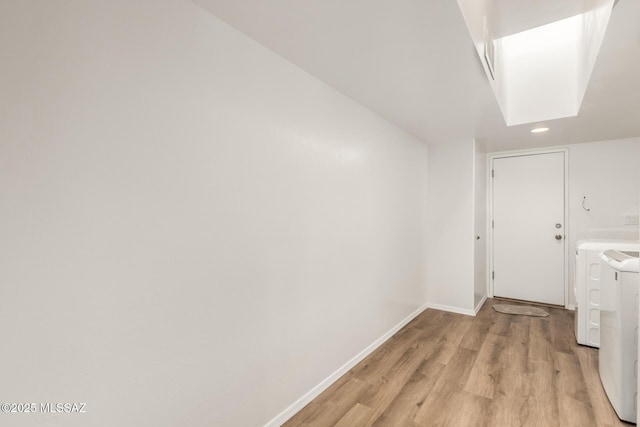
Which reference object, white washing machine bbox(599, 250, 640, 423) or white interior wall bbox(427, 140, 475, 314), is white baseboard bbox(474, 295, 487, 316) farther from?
white washing machine bbox(599, 250, 640, 423)

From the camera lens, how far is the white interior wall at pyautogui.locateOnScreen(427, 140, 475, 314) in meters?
3.57

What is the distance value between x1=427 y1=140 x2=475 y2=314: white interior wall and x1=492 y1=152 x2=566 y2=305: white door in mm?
981

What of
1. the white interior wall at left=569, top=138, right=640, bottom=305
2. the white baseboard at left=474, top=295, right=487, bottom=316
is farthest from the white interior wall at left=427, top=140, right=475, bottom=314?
the white interior wall at left=569, top=138, right=640, bottom=305

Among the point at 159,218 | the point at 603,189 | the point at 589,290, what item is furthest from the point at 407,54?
the point at 603,189

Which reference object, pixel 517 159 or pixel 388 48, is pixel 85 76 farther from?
pixel 517 159

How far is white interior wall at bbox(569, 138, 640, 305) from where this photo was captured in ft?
11.3

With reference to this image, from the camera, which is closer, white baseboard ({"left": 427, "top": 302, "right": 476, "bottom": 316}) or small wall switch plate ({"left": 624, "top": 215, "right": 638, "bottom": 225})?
small wall switch plate ({"left": 624, "top": 215, "right": 638, "bottom": 225})

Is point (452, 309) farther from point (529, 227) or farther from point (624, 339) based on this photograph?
point (624, 339)

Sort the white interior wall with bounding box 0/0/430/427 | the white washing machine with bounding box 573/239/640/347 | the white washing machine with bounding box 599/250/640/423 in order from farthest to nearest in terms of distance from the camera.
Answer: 1. the white washing machine with bounding box 573/239/640/347
2. the white washing machine with bounding box 599/250/640/423
3. the white interior wall with bounding box 0/0/430/427

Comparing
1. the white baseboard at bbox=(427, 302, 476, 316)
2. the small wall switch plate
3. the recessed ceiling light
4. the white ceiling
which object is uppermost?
the white ceiling

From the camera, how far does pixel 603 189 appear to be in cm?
359

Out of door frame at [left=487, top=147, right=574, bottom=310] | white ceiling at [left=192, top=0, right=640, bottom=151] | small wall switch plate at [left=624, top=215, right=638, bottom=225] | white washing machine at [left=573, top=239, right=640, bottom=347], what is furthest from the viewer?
door frame at [left=487, top=147, right=574, bottom=310]

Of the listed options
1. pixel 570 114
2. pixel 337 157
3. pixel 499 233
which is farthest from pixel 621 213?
pixel 337 157

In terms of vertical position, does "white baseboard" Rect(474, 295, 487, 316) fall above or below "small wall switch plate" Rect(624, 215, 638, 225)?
below
